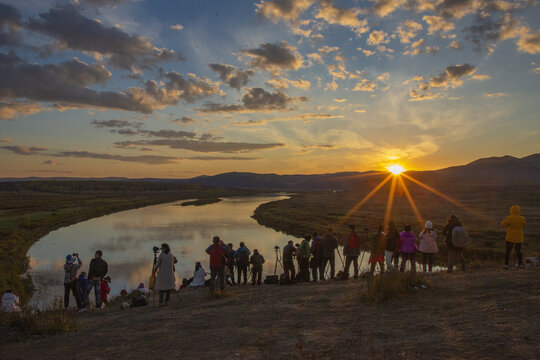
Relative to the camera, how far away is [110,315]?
11.8m

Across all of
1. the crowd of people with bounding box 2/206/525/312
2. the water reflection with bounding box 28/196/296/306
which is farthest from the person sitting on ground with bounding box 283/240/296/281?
the water reflection with bounding box 28/196/296/306

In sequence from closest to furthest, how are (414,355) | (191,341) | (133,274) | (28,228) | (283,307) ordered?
(414,355)
(191,341)
(283,307)
(133,274)
(28,228)

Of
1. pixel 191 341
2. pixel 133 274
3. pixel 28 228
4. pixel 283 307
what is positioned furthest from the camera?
pixel 28 228

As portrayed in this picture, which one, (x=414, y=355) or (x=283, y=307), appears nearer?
(x=414, y=355)

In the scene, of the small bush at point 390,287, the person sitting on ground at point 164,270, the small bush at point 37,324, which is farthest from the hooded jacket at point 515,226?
the small bush at point 37,324

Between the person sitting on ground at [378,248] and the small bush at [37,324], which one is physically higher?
the person sitting on ground at [378,248]

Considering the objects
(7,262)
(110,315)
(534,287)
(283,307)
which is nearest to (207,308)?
(283,307)

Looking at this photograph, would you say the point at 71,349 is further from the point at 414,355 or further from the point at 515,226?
the point at 515,226

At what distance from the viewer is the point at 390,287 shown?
9.56 metres

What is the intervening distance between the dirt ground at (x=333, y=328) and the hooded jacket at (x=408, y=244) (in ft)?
6.16

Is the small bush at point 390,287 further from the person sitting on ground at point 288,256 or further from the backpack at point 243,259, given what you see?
the backpack at point 243,259

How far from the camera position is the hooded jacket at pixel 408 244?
44.5 ft

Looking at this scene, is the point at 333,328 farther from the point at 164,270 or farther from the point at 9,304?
the point at 9,304

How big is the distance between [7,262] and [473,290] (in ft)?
99.4
